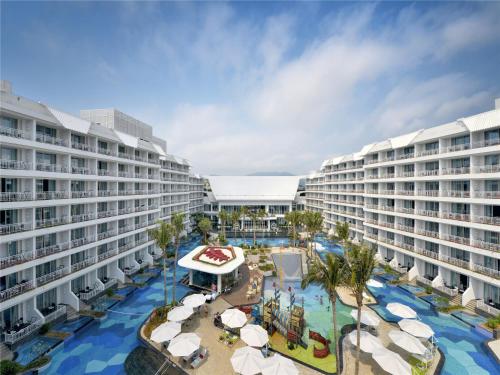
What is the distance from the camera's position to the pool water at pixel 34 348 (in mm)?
19422

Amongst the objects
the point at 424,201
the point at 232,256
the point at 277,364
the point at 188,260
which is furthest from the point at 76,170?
the point at 424,201

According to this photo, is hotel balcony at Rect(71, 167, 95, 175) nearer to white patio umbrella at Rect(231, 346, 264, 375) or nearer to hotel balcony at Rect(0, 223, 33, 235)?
hotel balcony at Rect(0, 223, 33, 235)

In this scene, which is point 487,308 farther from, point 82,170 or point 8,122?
point 8,122

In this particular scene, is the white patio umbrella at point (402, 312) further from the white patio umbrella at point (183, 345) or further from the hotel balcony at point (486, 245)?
the white patio umbrella at point (183, 345)

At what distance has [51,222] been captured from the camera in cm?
2591

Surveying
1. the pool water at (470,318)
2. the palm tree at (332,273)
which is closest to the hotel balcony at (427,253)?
the pool water at (470,318)

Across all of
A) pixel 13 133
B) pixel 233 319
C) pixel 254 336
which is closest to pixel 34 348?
pixel 233 319

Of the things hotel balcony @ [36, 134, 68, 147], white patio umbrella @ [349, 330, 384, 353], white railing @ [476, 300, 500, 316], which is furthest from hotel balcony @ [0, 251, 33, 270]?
white railing @ [476, 300, 500, 316]

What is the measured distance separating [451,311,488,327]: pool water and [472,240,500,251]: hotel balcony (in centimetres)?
731

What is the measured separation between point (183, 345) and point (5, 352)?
49.2 ft

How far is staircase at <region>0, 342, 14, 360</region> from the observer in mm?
19547

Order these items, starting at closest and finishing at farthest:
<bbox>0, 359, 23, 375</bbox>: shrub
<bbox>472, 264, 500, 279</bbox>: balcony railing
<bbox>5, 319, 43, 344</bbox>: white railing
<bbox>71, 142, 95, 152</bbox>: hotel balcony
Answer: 1. <bbox>0, 359, 23, 375</bbox>: shrub
2. <bbox>5, 319, 43, 344</bbox>: white railing
3. <bbox>472, 264, 500, 279</bbox>: balcony railing
4. <bbox>71, 142, 95, 152</bbox>: hotel balcony

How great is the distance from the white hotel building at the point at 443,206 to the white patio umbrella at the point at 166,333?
104 feet

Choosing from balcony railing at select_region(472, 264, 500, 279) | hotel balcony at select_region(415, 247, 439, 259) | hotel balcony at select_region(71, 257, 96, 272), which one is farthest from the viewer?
hotel balcony at select_region(415, 247, 439, 259)
